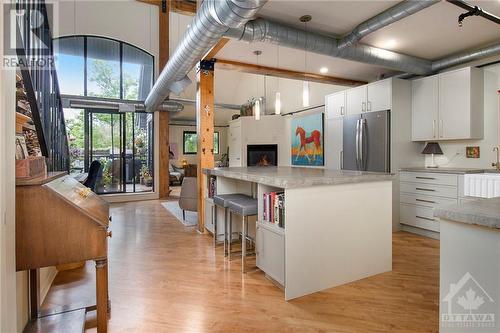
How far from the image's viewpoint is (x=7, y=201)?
4.66 ft

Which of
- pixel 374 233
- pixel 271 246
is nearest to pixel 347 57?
pixel 374 233

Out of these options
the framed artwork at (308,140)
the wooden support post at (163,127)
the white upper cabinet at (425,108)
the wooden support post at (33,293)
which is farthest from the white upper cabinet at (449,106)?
the wooden support post at (163,127)

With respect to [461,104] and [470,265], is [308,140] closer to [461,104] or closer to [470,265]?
[461,104]

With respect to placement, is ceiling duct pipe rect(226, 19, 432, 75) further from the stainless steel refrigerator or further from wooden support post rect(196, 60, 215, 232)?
wooden support post rect(196, 60, 215, 232)

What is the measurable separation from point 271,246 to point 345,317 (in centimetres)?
81

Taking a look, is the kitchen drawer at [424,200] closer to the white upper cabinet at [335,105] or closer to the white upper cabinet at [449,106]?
the white upper cabinet at [449,106]

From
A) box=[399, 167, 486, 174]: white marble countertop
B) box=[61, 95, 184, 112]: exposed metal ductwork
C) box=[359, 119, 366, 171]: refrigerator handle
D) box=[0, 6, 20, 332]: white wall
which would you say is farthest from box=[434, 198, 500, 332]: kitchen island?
box=[61, 95, 184, 112]: exposed metal ductwork

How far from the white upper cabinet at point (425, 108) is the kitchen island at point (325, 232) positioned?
6.98 feet

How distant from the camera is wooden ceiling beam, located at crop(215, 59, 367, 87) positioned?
173 inches

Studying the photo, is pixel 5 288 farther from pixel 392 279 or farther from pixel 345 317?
pixel 392 279

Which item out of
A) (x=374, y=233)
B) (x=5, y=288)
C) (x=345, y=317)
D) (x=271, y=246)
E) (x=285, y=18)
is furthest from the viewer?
(x=285, y=18)

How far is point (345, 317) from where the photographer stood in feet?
6.88

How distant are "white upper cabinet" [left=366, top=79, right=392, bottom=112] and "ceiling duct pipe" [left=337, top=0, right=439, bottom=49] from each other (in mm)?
1258

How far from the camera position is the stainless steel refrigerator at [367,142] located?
172 inches
